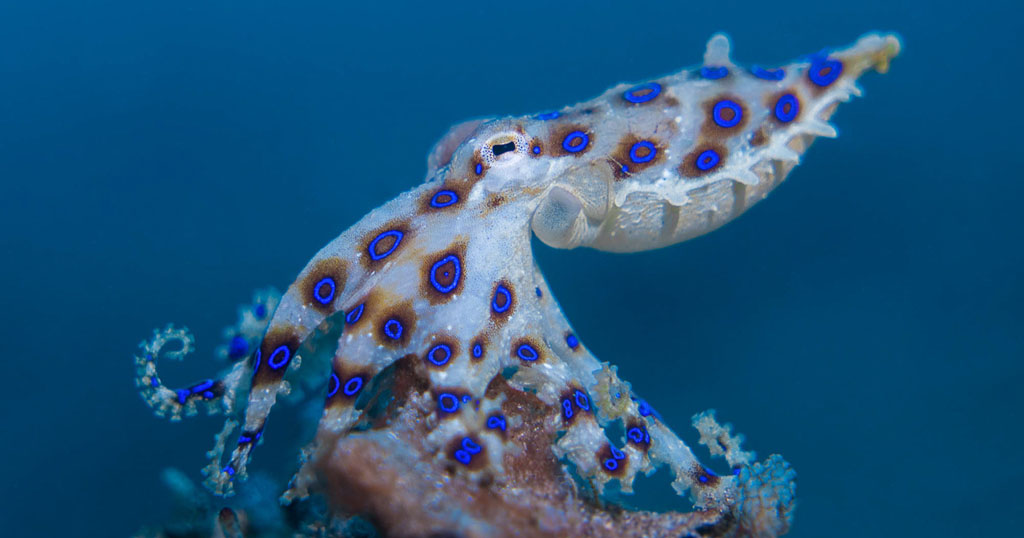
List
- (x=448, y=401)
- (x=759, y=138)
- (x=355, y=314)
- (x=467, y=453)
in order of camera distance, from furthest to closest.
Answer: (x=759, y=138), (x=355, y=314), (x=448, y=401), (x=467, y=453)

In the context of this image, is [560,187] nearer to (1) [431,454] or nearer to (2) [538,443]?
(2) [538,443]

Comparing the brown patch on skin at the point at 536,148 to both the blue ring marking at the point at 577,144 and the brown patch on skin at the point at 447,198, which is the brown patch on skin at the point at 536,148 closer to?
the blue ring marking at the point at 577,144

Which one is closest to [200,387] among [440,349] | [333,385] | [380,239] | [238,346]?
[238,346]

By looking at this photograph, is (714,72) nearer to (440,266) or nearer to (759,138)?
(759,138)

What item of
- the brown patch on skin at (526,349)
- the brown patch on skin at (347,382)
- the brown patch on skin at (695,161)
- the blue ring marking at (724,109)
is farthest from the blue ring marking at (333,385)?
the blue ring marking at (724,109)

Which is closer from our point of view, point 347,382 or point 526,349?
point 347,382

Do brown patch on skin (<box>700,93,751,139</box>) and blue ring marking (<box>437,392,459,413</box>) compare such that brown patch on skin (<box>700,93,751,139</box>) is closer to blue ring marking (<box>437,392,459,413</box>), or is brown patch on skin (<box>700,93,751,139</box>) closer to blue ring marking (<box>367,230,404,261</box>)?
blue ring marking (<box>367,230,404,261</box>)

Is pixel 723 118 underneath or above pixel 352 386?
above

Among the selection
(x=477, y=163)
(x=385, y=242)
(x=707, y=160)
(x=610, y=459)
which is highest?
(x=707, y=160)
